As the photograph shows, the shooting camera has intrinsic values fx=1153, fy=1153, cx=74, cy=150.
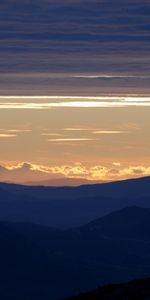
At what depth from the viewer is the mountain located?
79.7 metres

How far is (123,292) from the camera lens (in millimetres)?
82375

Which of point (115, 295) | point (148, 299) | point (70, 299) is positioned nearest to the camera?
point (148, 299)

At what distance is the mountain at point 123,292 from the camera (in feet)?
261

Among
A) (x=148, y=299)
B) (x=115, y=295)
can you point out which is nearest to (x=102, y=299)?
(x=115, y=295)

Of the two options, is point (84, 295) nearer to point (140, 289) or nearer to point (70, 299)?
point (70, 299)

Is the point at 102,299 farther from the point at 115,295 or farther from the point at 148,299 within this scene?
the point at 148,299

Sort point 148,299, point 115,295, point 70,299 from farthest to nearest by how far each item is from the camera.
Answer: point 70,299, point 115,295, point 148,299

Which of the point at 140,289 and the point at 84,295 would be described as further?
the point at 84,295

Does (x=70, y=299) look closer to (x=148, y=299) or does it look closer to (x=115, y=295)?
(x=115, y=295)

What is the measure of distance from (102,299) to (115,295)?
1203mm

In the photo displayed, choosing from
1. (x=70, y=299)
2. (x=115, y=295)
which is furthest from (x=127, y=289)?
(x=70, y=299)

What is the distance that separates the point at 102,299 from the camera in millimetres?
83125

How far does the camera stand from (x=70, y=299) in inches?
3455

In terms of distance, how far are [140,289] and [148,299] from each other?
4.26 meters
